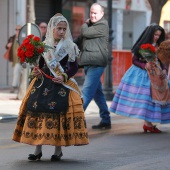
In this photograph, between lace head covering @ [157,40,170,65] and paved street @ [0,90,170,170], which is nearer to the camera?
paved street @ [0,90,170,170]

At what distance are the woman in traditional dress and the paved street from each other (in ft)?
0.87

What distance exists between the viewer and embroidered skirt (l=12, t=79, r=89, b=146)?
821 centimetres

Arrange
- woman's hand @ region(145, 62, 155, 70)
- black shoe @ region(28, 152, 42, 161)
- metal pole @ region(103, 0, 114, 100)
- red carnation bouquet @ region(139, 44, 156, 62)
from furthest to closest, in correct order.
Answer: metal pole @ region(103, 0, 114, 100)
woman's hand @ region(145, 62, 155, 70)
red carnation bouquet @ region(139, 44, 156, 62)
black shoe @ region(28, 152, 42, 161)

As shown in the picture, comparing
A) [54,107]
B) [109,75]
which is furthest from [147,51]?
[109,75]

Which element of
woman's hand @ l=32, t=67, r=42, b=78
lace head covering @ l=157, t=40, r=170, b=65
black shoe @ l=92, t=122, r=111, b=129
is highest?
woman's hand @ l=32, t=67, r=42, b=78

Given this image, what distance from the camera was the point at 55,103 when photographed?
27.4ft

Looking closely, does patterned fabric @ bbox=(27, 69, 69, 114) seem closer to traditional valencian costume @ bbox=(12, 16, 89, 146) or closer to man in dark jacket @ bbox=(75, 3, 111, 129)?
traditional valencian costume @ bbox=(12, 16, 89, 146)

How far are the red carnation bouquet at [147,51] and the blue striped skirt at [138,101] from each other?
47 centimetres

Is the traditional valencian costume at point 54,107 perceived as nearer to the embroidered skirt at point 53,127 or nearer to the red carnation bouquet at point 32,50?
the embroidered skirt at point 53,127

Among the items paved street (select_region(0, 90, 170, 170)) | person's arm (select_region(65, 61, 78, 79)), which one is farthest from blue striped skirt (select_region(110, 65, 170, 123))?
person's arm (select_region(65, 61, 78, 79))

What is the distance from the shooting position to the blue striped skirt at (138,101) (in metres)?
11.6

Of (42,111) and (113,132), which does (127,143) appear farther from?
(42,111)

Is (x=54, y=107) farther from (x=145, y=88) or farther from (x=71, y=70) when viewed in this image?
(x=145, y=88)

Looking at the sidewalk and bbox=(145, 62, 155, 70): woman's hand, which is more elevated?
bbox=(145, 62, 155, 70): woman's hand
